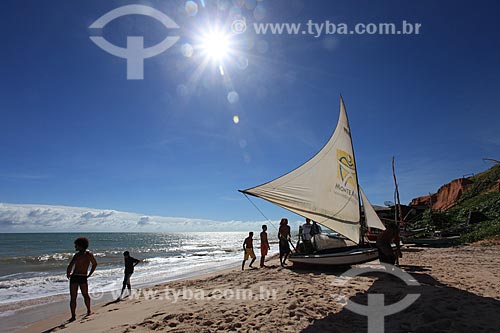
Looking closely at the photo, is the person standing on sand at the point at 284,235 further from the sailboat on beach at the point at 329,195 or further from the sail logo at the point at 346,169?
the sail logo at the point at 346,169

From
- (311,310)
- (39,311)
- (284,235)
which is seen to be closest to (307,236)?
(284,235)

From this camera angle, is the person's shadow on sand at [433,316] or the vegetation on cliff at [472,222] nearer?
A: the person's shadow on sand at [433,316]

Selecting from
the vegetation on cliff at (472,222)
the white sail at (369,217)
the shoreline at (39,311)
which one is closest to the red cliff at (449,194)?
the vegetation on cliff at (472,222)

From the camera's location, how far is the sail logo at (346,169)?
10.3 meters

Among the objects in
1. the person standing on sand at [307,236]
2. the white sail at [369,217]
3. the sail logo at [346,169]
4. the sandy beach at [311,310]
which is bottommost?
the sandy beach at [311,310]

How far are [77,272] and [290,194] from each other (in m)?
5.75

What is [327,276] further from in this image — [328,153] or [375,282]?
[328,153]

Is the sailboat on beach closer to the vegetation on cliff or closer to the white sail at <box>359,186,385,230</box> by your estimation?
the white sail at <box>359,186,385,230</box>

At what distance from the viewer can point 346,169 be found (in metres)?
10.7

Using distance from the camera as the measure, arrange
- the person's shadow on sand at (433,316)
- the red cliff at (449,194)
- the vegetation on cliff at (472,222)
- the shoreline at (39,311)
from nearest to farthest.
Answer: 1. the person's shadow on sand at (433,316)
2. the shoreline at (39,311)
3. the vegetation on cliff at (472,222)
4. the red cliff at (449,194)

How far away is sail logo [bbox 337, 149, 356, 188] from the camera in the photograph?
10.3 m

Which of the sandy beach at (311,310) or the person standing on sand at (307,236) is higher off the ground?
the person standing on sand at (307,236)

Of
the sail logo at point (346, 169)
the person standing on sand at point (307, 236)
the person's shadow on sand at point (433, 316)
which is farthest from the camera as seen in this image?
the person standing on sand at point (307, 236)

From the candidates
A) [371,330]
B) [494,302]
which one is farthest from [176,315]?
Result: [494,302]
